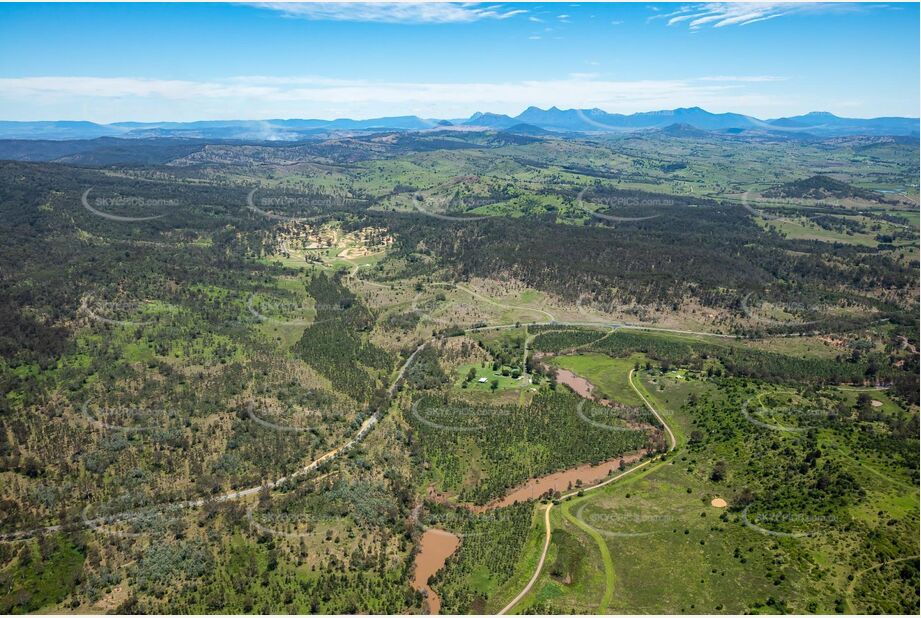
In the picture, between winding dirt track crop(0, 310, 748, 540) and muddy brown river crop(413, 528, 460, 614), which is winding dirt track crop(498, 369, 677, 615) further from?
muddy brown river crop(413, 528, 460, 614)

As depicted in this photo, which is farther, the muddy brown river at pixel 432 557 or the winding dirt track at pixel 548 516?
the muddy brown river at pixel 432 557

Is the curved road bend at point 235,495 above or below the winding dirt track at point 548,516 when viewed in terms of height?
above

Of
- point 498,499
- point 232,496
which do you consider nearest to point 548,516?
point 498,499

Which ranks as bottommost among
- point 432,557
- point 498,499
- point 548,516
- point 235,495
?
point 432,557

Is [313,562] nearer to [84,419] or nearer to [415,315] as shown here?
[84,419]

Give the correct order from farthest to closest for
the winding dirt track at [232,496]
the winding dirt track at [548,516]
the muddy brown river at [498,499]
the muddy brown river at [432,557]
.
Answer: the winding dirt track at [232,496], the muddy brown river at [498,499], the muddy brown river at [432,557], the winding dirt track at [548,516]

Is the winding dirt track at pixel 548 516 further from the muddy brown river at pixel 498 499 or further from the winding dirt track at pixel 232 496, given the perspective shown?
the muddy brown river at pixel 498 499

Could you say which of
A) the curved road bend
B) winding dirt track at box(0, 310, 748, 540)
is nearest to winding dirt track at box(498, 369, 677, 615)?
winding dirt track at box(0, 310, 748, 540)

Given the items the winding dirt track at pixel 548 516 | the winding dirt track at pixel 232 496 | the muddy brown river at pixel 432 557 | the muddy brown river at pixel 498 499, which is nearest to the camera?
the winding dirt track at pixel 548 516

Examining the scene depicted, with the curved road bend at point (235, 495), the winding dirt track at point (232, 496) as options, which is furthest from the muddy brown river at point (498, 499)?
the curved road bend at point (235, 495)

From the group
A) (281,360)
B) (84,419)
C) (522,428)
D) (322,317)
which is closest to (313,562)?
(522,428)

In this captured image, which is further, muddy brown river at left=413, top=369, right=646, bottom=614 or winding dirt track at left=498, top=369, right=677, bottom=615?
muddy brown river at left=413, top=369, right=646, bottom=614

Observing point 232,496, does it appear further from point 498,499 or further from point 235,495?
point 498,499
